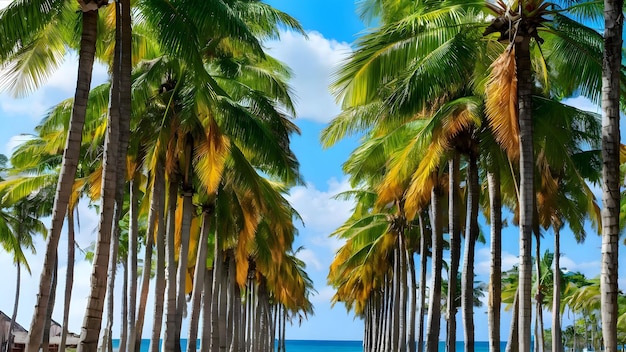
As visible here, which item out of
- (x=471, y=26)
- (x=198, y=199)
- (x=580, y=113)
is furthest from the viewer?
(x=198, y=199)

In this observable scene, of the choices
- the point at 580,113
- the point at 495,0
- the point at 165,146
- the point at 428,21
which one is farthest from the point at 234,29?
the point at 580,113

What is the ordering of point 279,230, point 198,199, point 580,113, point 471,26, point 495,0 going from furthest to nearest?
point 198,199, point 279,230, point 580,113, point 471,26, point 495,0

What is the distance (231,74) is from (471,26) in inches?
Answer: 256

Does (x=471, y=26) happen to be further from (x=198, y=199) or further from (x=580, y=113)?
(x=198, y=199)

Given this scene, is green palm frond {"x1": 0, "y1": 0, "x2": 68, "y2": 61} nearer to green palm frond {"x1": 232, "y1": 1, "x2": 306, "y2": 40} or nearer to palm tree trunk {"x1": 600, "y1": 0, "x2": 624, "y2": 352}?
green palm frond {"x1": 232, "y1": 1, "x2": 306, "y2": 40}

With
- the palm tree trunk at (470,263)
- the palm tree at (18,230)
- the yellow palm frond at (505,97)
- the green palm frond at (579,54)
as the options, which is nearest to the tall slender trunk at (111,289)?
the palm tree at (18,230)

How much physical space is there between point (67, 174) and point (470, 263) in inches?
412

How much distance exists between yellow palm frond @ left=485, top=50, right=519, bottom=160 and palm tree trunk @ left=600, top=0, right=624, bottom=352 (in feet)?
9.64

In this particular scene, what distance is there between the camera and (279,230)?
2134 centimetres

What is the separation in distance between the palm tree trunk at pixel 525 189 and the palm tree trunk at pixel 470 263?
4.78 metres

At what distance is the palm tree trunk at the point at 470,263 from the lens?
17.8 metres

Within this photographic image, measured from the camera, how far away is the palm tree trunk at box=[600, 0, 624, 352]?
922 centimetres

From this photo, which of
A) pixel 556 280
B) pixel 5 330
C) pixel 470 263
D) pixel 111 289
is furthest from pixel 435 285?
pixel 5 330

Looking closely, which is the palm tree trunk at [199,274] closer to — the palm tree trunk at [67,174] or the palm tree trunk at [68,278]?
the palm tree trunk at [68,278]
